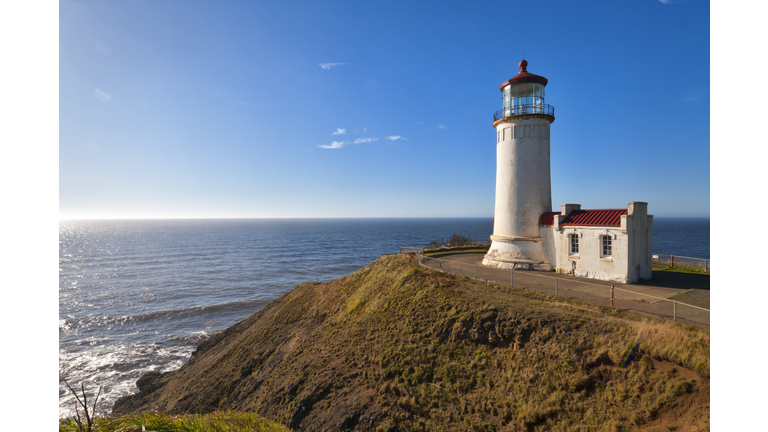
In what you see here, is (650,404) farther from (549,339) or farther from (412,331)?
(412,331)

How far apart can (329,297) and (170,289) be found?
29.4m

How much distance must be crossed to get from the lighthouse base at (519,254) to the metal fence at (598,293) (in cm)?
71

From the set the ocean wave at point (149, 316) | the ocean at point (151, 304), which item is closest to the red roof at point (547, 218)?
the ocean at point (151, 304)

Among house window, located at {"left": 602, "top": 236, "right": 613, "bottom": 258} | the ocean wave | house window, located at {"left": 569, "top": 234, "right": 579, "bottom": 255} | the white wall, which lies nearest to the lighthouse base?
the white wall

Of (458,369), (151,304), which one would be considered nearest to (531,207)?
(458,369)

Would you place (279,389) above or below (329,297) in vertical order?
below

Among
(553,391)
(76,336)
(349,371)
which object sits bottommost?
(76,336)

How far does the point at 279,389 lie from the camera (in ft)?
36.4

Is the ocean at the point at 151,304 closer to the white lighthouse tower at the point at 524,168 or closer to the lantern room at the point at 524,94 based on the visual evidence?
the white lighthouse tower at the point at 524,168

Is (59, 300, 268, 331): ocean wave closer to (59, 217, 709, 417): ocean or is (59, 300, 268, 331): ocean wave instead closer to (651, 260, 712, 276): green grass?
(59, 217, 709, 417): ocean

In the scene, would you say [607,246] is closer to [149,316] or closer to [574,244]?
[574,244]

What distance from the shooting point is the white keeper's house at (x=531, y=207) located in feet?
54.7
